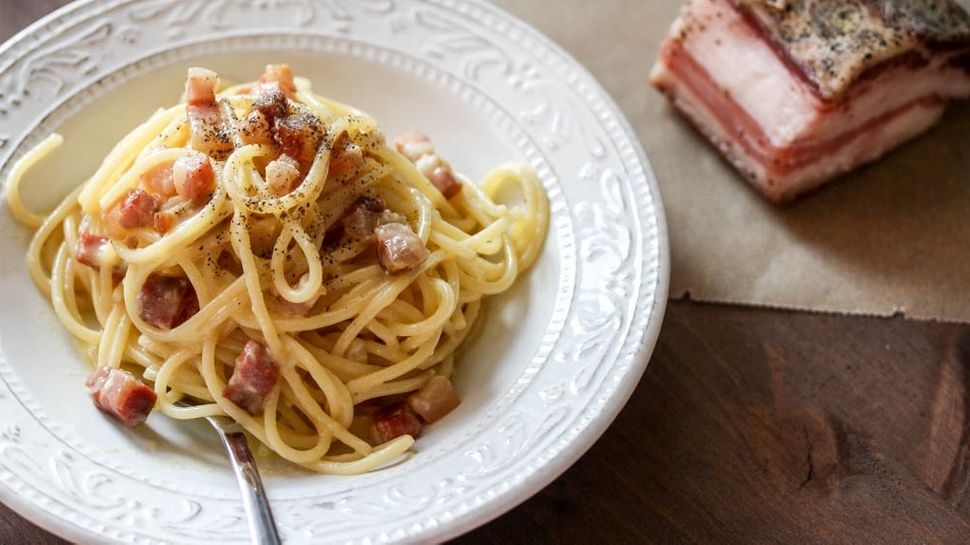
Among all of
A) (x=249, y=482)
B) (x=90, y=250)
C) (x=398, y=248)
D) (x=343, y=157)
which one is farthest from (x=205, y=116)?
(x=249, y=482)

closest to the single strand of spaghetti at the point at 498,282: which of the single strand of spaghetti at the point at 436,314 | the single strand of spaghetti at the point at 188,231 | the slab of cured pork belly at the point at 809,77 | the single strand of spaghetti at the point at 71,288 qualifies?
the single strand of spaghetti at the point at 436,314

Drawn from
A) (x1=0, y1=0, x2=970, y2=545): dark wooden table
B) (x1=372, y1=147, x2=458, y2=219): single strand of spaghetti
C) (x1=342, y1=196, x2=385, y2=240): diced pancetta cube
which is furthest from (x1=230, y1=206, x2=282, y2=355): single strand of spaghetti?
(x1=0, y1=0, x2=970, y2=545): dark wooden table

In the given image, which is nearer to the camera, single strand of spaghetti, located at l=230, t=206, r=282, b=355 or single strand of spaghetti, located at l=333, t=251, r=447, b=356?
single strand of spaghetti, located at l=230, t=206, r=282, b=355

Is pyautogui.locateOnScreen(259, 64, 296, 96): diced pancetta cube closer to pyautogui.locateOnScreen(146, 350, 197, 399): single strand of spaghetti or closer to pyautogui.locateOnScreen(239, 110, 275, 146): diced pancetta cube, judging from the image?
pyautogui.locateOnScreen(239, 110, 275, 146): diced pancetta cube

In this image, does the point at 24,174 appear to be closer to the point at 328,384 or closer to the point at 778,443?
the point at 328,384

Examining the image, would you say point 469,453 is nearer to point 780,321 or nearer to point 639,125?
point 780,321

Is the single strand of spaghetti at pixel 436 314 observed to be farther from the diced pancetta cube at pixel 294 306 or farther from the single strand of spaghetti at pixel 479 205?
the single strand of spaghetti at pixel 479 205
